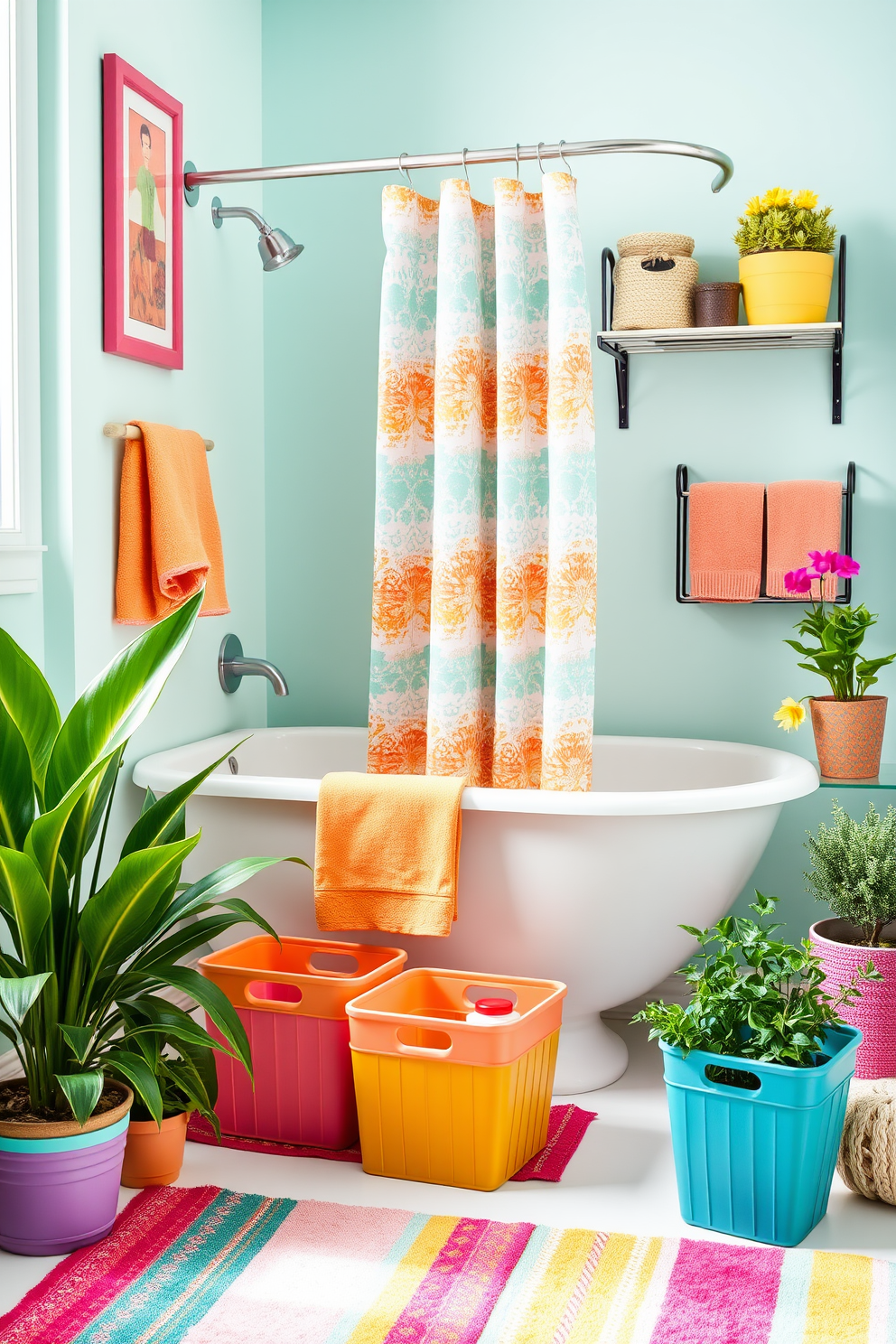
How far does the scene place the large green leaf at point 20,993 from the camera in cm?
148

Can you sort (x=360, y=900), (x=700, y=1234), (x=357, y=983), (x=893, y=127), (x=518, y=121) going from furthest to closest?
(x=518, y=121), (x=893, y=127), (x=360, y=900), (x=357, y=983), (x=700, y=1234)

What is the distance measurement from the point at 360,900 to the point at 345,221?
5.59 feet

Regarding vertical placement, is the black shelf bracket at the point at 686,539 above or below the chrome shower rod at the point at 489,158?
below

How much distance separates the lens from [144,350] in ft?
7.82

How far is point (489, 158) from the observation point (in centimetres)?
228

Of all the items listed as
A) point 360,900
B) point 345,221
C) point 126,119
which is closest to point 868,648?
point 360,900

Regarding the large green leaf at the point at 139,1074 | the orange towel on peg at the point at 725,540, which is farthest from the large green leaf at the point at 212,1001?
the orange towel on peg at the point at 725,540

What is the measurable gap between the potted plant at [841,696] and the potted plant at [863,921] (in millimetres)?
119

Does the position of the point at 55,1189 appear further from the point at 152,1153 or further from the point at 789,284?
the point at 789,284

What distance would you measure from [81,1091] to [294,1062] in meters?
0.50

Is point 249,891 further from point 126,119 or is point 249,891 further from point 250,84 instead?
point 250,84

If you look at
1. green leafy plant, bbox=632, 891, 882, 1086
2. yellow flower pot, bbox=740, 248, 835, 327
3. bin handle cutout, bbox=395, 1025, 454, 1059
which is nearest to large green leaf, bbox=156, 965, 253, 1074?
bin handle cutout, bbox=395, 1025, 454, 1059

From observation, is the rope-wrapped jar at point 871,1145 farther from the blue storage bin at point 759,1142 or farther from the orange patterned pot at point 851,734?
the orange patterned pot at point 851,734

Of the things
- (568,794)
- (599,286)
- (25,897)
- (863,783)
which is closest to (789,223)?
(599,286)
